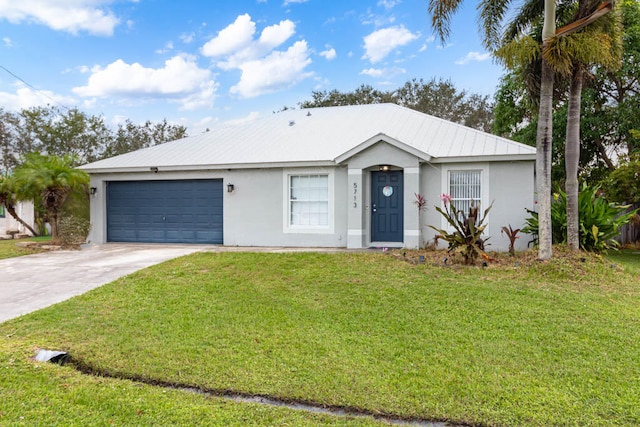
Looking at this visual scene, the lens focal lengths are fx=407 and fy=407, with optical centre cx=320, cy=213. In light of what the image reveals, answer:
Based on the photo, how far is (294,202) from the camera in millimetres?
12422

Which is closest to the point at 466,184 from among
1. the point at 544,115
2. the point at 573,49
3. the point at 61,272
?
the point at 544,115

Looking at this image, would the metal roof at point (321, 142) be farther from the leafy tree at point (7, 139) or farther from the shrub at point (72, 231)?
the leafy tree at point (7, 139)

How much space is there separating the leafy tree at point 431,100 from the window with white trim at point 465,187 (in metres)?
19.6

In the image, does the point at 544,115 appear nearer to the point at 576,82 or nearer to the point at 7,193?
the point at 576,82

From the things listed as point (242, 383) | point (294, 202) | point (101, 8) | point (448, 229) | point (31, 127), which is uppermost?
point (101, 8)

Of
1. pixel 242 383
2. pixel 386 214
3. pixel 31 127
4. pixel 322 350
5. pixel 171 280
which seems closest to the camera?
pixel 242 383

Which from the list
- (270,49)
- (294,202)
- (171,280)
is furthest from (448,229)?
(270,49)

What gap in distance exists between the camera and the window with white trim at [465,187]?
35.8 feet

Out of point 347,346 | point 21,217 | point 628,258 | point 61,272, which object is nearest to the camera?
point 347,346

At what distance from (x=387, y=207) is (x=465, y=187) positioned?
7.11 feet

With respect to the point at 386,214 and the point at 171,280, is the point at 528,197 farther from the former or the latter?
the point at 171,280

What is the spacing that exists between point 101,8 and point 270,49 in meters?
7.23

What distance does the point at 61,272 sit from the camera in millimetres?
8625

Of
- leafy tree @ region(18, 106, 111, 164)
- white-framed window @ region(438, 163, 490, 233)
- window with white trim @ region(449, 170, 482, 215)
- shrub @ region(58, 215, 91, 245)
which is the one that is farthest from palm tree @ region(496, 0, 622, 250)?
leafy tree @ region(18, 106, 111, 164)
